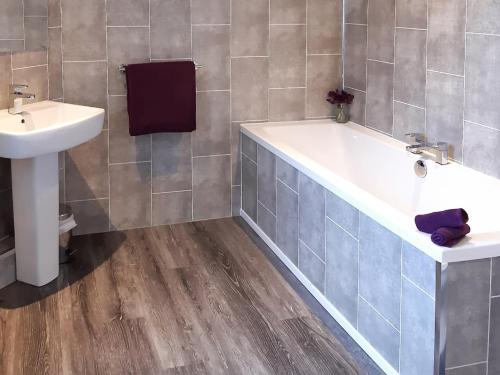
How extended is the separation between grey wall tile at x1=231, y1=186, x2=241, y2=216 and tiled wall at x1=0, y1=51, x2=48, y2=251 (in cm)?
138

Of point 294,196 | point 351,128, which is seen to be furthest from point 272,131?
point 294,196

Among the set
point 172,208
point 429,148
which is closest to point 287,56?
point 172,208

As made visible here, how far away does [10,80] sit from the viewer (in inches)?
145

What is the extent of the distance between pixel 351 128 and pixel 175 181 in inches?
46.0

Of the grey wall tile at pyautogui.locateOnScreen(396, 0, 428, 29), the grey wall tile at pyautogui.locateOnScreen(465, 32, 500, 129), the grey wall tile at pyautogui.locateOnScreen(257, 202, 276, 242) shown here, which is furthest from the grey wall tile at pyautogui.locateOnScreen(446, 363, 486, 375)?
the grey wall tile at pyautogui.locateOnScreen(396, 0, 428, 29)

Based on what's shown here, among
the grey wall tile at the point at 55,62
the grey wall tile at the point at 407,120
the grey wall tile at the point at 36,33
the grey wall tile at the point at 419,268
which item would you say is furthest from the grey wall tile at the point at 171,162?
the grey wall tile at the point at 419,268

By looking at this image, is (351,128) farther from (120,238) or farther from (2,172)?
(2,172)

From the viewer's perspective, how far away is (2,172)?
3.70 m

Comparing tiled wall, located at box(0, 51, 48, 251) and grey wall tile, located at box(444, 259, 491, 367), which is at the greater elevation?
tiled wall, located at box(0, 51, 48, 251)

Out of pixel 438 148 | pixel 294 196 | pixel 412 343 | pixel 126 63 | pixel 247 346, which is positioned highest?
pixel 126 63

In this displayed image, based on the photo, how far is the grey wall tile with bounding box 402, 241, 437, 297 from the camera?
2.39 m

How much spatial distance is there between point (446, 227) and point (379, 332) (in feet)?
2.08

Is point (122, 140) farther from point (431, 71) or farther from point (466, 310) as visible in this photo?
point (466, 310)

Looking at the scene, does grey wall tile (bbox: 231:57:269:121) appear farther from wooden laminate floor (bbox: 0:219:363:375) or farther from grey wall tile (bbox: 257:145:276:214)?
wooden laminate floor (bbox: 0:219:363:375)
